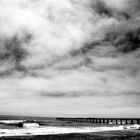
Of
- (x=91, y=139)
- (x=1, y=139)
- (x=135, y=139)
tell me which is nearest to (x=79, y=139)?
(x=91, y=139)

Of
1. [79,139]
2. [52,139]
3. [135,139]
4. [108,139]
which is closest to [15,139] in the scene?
[52,139]

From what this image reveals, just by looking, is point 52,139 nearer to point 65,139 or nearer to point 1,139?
point 65,139

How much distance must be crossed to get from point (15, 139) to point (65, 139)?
14.6 ft

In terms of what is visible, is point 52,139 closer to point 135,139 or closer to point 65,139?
point 65,139

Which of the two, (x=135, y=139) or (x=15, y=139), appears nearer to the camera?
(x=15, y=139)

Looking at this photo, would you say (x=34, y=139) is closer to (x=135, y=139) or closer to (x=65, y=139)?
(x=65, y=139)

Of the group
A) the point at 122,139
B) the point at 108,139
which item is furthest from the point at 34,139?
the point at 122,139

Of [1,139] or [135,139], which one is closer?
[1,139]

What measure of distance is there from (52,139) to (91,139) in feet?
11.7

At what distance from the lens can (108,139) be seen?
65.4ft

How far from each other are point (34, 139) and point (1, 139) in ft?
9.25

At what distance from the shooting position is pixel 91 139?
19.8 meters

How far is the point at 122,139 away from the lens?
20.1m

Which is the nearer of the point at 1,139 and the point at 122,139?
the point at 1,139
